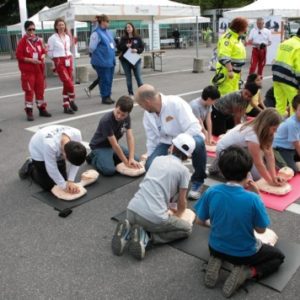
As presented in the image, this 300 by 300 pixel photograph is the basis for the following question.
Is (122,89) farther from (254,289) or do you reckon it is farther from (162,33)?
(162,33)

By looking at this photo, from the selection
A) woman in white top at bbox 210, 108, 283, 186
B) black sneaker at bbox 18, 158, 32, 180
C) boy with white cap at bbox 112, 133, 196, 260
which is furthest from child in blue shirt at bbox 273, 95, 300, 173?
black sneaker at bbox 18, 158, 32, 180

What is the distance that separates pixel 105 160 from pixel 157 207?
186 cm

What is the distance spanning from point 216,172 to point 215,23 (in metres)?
35.3

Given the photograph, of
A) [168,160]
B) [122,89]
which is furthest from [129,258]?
[122,89]

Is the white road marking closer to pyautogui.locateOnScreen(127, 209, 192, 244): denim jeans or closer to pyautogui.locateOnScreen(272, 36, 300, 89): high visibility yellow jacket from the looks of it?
pyautogui.locateOnScreen(127, 209, 192, 244): denim jeans

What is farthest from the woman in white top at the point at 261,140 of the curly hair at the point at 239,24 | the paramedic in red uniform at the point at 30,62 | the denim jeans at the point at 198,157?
the paramedic in red uniform at the point at 30,62

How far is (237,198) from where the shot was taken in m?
2.44

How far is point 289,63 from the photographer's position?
565cm

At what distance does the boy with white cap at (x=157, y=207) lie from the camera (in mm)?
2979

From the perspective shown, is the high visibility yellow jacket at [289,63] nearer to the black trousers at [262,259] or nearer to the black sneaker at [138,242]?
the black trousers at [262,259]

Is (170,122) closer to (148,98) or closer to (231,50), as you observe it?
(148,98)

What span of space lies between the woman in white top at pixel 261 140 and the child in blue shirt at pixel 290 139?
18.0 inches

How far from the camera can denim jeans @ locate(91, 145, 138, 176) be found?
4664 mm

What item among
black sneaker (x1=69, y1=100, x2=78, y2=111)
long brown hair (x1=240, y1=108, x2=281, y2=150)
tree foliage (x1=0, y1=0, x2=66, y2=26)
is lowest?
black sneaker (x1=69, y1=100, x2=78, y2=111)
